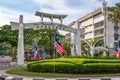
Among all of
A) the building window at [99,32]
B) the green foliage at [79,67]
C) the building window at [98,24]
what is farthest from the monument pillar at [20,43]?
the building window at [98,24]

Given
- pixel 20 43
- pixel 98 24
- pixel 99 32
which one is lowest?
pixel 20 43

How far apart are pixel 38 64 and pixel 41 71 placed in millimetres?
525

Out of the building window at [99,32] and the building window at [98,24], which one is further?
the building window at [98,24]

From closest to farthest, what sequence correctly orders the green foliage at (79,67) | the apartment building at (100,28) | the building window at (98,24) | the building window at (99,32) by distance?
the green foliage at (79,67)
the apartment building at (100,28)
the building window at (99,32)
the building window at (98,24)

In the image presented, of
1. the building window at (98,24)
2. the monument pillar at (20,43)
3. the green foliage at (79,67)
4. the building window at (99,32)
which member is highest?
the building window at (98,24)

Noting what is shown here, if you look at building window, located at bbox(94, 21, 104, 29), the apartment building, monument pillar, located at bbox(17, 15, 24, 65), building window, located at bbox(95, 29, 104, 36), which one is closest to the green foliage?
monument pillar, located at bbox(17, 15, 24, 65)

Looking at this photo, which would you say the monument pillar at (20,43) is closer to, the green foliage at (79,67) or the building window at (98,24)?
the green foliage at (79,67)

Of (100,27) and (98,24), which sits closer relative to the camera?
(100,27)

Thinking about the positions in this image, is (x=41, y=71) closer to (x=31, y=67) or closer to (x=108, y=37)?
(x=31, y=67)

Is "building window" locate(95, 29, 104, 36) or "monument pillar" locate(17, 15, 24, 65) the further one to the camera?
"building window" locate(95, 29, 104, 36)

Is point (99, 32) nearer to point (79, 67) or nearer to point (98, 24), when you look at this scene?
point (98, 24)

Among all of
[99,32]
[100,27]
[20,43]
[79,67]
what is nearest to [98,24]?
[100,27]

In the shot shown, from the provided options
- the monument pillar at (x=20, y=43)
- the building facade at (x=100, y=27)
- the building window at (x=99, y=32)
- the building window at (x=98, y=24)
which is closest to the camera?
the monument pillar at (x=20, y=43)

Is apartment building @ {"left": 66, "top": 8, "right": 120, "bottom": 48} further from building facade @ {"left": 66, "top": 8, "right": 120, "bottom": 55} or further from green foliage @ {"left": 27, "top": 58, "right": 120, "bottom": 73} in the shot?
green foliage @ {"left": 27, "top": 58, "right": 120, "bottom": 73}
